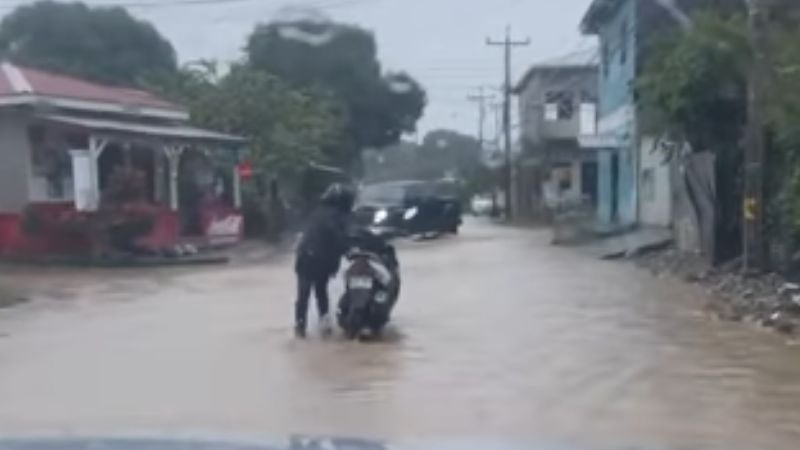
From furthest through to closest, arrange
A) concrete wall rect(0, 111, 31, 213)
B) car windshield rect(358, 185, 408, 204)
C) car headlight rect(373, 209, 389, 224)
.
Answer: car windshield rect(358, 185, 408, 204) < car headlight rect(373, 209, 389, 224) < concrete wall rect(0, 111, 31, 213)

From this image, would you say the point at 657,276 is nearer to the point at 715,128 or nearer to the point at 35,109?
the point at 715,128

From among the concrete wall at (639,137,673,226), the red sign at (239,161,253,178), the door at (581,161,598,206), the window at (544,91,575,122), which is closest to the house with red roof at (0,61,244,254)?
the red sign at (239,161,253,178)

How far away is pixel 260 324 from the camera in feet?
61.0

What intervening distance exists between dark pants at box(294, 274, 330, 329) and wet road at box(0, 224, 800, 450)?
0.26 meters

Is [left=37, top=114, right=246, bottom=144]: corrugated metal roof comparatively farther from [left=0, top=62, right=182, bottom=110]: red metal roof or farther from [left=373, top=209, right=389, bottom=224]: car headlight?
[left=373, top=209, right=389, bottom=224]: car headlight

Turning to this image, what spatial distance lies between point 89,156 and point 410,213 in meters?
13.1

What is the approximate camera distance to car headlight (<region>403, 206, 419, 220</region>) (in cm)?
4412

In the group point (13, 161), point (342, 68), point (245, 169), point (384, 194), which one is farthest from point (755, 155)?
point (342, 68)

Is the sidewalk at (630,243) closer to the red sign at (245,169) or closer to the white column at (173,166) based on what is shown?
the white column at (173,166)

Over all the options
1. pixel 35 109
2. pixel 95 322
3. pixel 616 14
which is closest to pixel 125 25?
pixel 616 14

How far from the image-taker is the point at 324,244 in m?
17.1

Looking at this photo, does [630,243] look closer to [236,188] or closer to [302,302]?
[236,188]

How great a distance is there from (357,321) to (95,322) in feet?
13.4

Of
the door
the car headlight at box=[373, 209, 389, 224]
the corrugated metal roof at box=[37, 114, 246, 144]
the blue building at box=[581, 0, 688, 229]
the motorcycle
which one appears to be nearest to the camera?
the motorcycle
